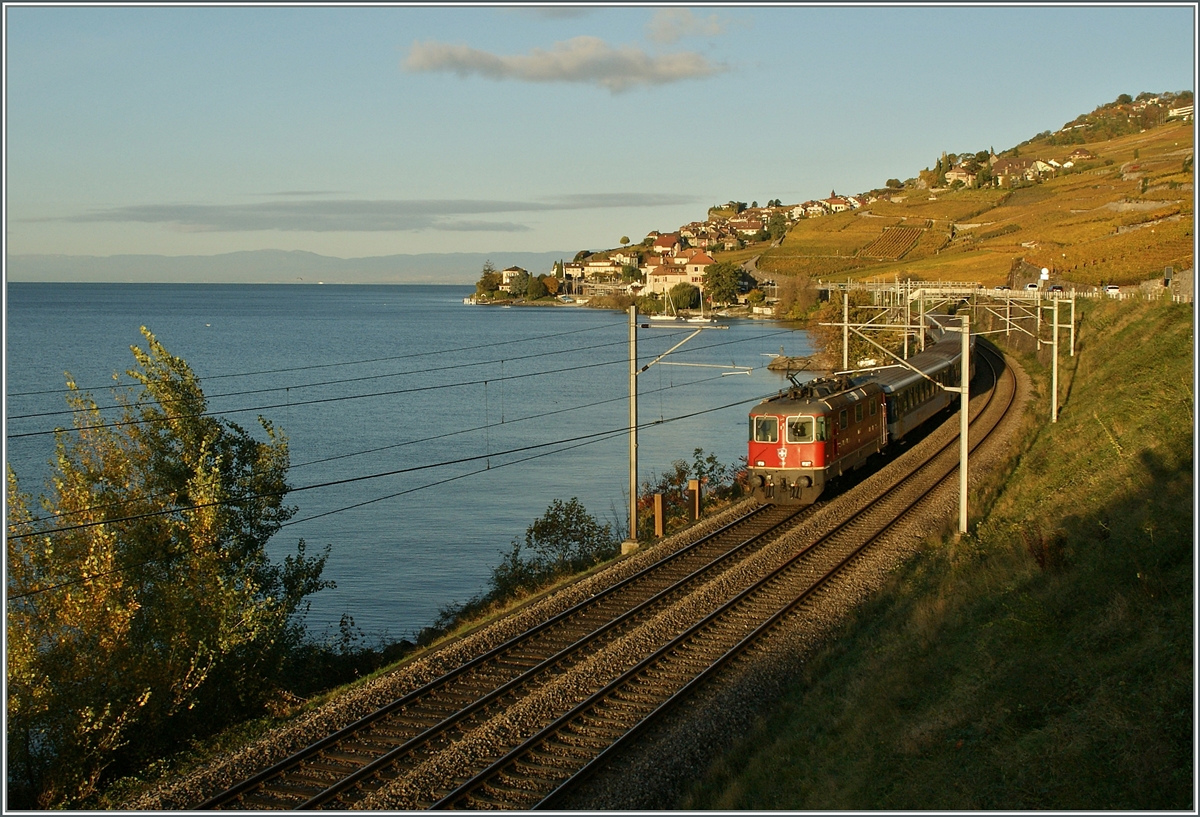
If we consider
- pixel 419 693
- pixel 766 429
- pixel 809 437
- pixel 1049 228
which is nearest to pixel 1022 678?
pixel 419 693

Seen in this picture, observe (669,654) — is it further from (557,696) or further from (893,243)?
(893,243)

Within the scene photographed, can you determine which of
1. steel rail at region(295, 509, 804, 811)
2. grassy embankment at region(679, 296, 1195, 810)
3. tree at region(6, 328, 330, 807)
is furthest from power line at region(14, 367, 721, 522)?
grassy embankment at region(679, 296, 1195, 810)

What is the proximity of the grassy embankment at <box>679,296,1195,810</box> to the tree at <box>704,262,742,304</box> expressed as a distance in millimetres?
122581

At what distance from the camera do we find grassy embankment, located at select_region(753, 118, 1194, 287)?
70.8 m

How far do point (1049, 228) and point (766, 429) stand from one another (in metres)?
104

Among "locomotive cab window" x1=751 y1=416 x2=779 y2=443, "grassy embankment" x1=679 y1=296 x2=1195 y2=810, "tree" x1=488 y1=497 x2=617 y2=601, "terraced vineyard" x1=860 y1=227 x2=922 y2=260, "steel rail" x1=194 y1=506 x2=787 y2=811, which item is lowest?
"tree" x1=488 y1=497 x2=617 y2=601

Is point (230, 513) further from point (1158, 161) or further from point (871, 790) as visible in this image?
point (1158, 161)

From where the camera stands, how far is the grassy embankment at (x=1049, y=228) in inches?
2788

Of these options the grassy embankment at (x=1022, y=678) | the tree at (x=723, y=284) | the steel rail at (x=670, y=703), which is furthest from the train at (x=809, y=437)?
the tree at (x=723, y=284)

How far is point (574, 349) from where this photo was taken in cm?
9625

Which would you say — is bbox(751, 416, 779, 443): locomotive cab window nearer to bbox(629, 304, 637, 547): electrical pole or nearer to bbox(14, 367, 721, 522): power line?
bbox(629, 304, 637, 547): electrical pole

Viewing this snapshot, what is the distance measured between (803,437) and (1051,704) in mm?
13867

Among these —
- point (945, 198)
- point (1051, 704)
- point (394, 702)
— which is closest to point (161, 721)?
point (394, 702)

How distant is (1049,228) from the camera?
114562mm
